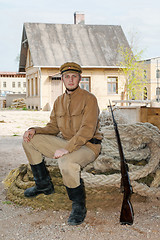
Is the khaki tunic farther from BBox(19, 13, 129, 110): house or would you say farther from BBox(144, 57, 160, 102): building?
BBox(144, 57, 160, 102): building

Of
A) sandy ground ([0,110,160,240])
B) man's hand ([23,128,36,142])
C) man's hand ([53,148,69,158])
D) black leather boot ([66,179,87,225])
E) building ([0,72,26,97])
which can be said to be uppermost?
building ([0,72,26,97])

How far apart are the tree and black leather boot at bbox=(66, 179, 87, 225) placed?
78.1 ft

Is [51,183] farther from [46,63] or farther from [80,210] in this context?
[46,63]

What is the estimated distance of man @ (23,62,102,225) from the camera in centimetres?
319

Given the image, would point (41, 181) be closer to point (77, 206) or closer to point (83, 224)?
point (77, 206)

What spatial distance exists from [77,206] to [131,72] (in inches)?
980

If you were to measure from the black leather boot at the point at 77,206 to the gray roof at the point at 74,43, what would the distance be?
22530 millimetres

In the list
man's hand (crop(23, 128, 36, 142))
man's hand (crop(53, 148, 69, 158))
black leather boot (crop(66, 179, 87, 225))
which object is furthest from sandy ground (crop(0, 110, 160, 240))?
man's hand (crop(23, 128, 36, 142))

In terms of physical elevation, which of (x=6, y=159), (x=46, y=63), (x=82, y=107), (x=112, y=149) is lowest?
(x=6, y=159)

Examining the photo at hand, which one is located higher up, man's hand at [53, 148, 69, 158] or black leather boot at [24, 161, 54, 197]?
man's hand at [53, 148, 69, 158]

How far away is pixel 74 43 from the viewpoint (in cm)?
2725

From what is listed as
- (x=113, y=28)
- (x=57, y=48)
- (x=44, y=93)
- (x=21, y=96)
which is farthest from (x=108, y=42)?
(x=21, y=96)

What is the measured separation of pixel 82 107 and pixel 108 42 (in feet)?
83.3

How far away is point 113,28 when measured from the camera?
28.8 meters
